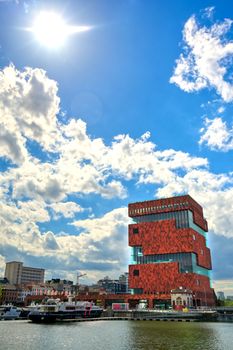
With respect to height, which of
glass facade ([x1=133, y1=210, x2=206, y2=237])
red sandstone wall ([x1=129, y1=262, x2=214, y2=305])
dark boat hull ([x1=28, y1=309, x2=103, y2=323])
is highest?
glass facade ([x1=133, y1=210, x2=206, y2=237])


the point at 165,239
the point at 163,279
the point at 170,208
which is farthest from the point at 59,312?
the point at 170,208

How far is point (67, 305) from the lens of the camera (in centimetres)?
11456

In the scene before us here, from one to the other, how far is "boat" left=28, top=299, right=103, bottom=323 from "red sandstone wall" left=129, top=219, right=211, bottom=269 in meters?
52.5

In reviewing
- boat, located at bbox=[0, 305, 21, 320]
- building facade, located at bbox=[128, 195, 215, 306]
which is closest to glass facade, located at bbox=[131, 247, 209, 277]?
building facade, located at bbox=[128, 195, 215, 306]

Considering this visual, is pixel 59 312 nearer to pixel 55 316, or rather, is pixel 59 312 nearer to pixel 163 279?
pixel 55 316

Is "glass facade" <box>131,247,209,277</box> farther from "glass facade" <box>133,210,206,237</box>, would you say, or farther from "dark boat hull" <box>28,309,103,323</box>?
"dark boat hull" <box>28,309,103,323</box>

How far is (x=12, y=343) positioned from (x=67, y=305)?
61.4 meters

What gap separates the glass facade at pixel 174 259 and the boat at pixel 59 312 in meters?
50.1

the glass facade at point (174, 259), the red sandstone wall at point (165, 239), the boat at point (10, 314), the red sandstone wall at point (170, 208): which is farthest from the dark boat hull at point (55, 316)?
the red sandstone wall at point (170, 208)

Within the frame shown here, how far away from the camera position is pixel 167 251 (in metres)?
166

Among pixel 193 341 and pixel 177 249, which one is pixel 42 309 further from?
pixel 177 249

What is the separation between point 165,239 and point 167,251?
5.79 m

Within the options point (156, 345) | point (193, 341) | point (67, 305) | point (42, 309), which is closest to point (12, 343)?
point (156, 345)

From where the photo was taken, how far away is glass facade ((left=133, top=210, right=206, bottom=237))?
170 m
